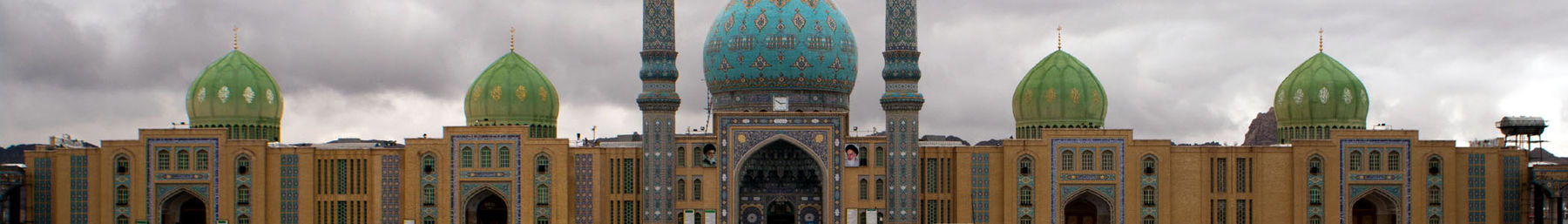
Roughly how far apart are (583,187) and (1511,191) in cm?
2561

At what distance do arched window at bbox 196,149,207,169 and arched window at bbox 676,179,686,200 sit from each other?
12891mm

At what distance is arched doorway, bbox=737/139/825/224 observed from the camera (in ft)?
150

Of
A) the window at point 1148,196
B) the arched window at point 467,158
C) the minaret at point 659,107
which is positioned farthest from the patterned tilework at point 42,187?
the window at point 1148,196

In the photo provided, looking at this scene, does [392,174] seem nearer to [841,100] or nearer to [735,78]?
[735,78]

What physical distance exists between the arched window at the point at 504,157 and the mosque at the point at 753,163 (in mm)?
40

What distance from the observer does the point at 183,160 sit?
4428cm

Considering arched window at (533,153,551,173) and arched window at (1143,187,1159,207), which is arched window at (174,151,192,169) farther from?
arched window at (1143,187,1159,207)

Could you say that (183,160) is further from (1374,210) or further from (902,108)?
(1374,210)

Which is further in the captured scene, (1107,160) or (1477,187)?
(1477,187)

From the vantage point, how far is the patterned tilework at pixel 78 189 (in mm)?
44219

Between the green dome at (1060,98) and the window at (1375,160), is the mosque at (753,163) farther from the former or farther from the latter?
the green dome at (1060,98)

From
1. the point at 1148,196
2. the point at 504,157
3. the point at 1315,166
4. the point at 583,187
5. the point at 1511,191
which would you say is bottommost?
the point at 1148,196

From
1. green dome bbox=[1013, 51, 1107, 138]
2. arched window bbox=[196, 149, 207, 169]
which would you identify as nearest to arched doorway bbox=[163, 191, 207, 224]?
arched window bbox=[196, 149, 207, 169]

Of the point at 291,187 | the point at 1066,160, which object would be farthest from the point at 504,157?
the point at 1066,160
